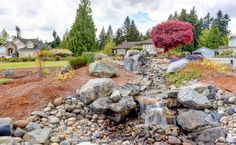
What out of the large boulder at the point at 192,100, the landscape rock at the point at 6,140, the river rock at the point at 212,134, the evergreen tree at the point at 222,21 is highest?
the evergreen tree at the point at 222,21

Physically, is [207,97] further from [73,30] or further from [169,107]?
[73,30]

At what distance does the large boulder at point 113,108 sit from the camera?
8539 mm

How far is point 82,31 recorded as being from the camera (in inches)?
1102

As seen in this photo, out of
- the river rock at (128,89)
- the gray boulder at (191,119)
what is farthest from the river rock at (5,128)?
the gray boulder at (191,119)

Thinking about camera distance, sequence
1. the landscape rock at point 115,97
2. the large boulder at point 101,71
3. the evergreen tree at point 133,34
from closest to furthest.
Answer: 1. the landscape rock at point 115,97
2. the large boulder at point 101,71
3. the evergreen tree at point 133,34

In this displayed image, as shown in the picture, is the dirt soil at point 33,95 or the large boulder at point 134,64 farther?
the large boulder at point 134,64

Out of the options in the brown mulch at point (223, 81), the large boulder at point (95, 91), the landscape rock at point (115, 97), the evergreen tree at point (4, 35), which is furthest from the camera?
the evergreen tree at point (4, 35)

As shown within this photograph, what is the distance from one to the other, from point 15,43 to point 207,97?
48.2 metres

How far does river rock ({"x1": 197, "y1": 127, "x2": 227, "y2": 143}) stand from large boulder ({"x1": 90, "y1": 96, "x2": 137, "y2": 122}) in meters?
2.35

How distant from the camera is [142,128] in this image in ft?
26.9

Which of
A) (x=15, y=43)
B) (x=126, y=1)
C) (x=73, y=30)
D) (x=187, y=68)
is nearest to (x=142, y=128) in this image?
(x=187, y=68)

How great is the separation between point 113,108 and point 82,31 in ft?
67.0

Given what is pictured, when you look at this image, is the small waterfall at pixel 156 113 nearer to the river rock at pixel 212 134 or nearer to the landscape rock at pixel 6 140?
the river rock at pixel 212 134

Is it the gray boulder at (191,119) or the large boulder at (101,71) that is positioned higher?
the large boulder at (101,71)
